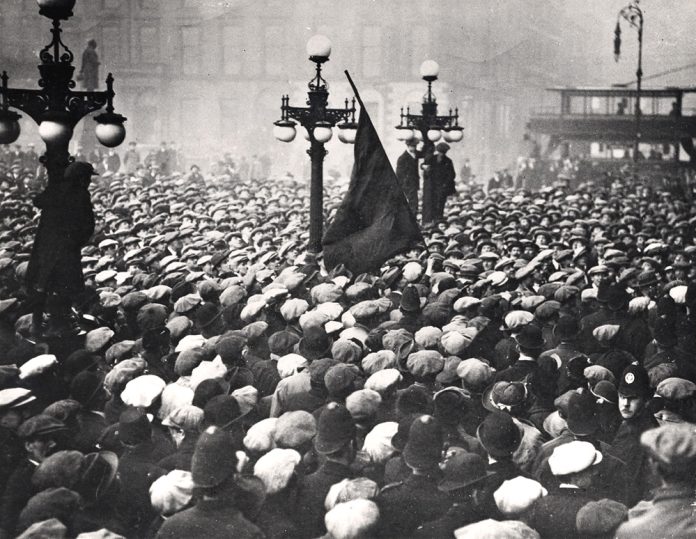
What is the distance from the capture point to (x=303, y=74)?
49156mm

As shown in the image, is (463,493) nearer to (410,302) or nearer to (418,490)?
(418,490)

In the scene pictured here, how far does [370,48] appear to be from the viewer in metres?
47.6

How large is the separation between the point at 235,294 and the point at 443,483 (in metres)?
4.82

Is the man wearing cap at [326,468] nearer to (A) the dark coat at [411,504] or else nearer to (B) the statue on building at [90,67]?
(A) the dark coat at [411,504]

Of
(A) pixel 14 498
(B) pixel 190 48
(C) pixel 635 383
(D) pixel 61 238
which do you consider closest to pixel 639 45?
(D) pixel 61 238

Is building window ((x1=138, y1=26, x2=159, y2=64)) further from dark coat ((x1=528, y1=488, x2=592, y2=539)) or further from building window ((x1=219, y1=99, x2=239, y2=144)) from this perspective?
dark coat ((x1=528, y1=488, x2=592, y2=539))

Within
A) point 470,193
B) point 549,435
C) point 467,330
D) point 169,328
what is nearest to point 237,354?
point 169,328

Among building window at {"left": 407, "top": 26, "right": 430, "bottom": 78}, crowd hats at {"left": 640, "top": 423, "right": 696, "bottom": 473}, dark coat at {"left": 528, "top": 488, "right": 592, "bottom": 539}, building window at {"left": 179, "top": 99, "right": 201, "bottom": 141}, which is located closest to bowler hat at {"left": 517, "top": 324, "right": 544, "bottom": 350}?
dark coat at {"left": 528, "top": 488, "right": 592, "bottom": 539}

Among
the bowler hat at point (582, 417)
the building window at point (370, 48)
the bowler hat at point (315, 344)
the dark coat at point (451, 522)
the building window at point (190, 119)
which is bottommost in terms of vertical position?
the dark coat at point (451, 522)

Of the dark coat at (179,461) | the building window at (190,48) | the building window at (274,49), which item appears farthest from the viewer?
the building window at (190,48)

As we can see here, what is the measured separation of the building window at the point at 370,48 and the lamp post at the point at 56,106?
4026 centimetres

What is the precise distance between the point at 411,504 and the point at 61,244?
4.85m

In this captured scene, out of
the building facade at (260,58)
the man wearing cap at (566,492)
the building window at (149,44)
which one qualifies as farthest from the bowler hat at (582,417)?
the building window at (149,44)

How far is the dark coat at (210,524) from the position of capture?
15.2 ft
